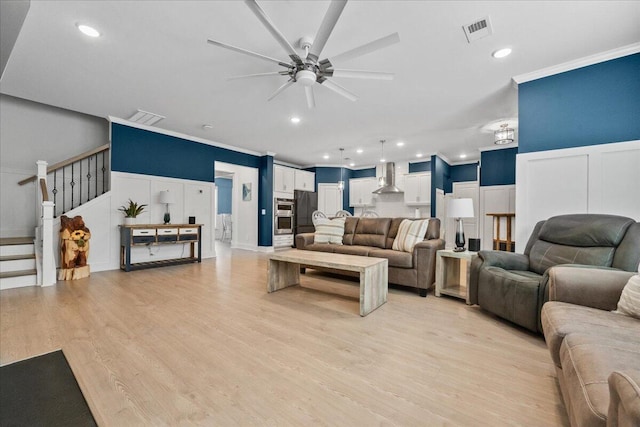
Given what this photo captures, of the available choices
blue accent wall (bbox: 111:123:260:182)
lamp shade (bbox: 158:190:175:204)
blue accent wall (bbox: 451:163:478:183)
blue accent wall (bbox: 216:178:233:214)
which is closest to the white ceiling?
blue accent wall (bbox: 111:123:260:182)

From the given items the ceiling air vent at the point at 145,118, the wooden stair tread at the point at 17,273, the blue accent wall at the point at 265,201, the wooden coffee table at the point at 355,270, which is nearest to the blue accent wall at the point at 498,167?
the wooden coffee table at the point at 355,270

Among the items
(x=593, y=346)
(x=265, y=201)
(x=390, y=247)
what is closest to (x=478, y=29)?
(x=593, y=346)

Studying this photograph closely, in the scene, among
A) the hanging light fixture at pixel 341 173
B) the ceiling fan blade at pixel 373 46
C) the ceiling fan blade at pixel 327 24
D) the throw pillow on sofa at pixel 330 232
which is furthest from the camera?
the hanging light fixture at pixel 341 173

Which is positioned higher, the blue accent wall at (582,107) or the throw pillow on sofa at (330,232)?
the blue accent wall at (582,107)

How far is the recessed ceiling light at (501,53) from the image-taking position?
2705 millimetres

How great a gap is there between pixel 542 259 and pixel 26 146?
25.3 ft

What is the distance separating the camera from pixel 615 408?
711 mm

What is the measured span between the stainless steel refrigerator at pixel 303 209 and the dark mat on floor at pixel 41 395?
652cm

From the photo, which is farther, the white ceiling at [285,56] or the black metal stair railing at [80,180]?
the black metal stair railing at [80,180]

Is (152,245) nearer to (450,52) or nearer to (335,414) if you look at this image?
(335,414)

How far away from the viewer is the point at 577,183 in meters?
2.93

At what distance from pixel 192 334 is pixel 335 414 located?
1.44 metres

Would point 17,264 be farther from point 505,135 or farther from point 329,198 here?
point 505,135

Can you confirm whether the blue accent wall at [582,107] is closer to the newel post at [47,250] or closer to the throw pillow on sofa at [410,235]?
the throw pillow on sofa at [410,235]
